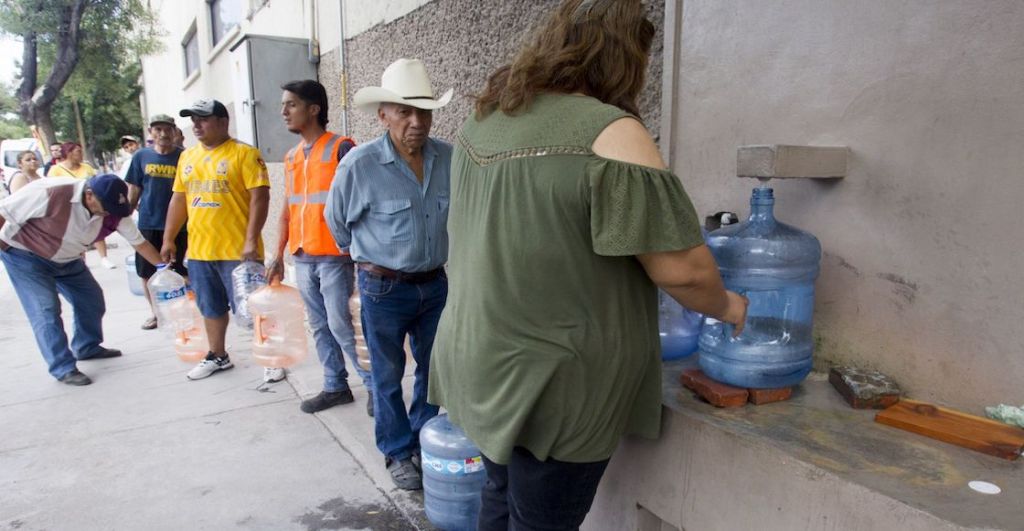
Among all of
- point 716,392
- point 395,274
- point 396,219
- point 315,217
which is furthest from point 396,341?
point 716,392

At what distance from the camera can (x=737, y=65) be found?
2.32 meters

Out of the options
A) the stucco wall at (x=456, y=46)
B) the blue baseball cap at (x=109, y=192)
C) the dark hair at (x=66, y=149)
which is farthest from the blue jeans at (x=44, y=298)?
the dark hair at (x=66, y=149)

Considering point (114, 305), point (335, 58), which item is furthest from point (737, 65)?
point (114, 305)

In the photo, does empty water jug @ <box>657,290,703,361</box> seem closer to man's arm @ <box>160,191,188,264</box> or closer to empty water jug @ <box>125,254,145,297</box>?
man's arm @ <box>160,191,188,264</box>

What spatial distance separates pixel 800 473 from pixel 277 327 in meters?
3.85

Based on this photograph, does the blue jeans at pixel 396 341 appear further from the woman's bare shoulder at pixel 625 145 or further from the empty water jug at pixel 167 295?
the empty water jug at pixel 167 295

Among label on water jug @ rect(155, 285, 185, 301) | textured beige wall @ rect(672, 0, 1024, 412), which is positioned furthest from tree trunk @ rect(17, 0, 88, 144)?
textured beige wall @ rect(672, 0, 1024, 412)

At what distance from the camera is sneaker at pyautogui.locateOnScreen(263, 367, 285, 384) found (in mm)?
4492

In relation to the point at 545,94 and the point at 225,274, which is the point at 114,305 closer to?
the point at 225,274

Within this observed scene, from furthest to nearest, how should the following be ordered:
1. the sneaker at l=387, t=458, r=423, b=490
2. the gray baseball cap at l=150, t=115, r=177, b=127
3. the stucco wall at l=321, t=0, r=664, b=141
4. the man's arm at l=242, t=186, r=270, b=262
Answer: the gray baseball cap at l=150, t=115, r=177, b=127, the man's arm at l=242, t=186, r=270, b=262, the stucco wall at l=321, t=0, r=664, b=141, the sneaker at l=387, t=458, r=423, b=490

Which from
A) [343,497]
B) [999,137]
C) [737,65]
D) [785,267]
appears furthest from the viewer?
[343,497]

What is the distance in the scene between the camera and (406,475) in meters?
3.03

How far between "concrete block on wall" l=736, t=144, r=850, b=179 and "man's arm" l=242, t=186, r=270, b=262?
324 centimetres

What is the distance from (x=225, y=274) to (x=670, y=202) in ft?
12.5
